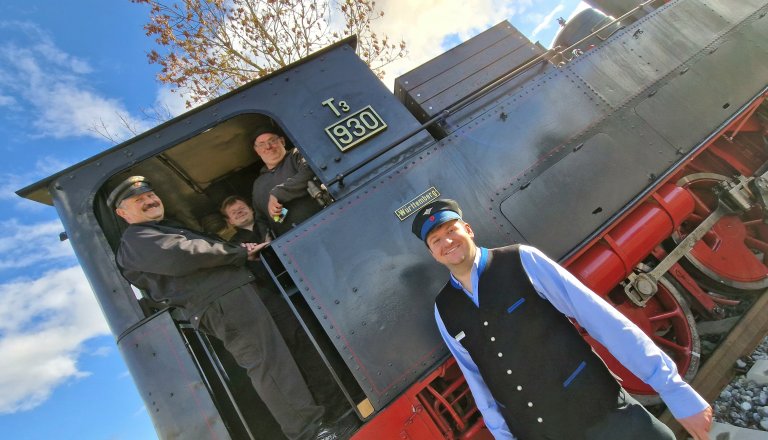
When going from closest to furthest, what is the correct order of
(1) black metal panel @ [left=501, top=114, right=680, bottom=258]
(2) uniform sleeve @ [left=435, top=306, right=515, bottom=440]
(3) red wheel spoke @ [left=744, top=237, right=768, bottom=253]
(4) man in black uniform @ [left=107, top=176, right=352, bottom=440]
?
1. (2) uniform sleeve @ [left=435, top=306, right=515, bottom=440]
2. (4) man in black uniform @ [left=107, top=176, right=352, bottom=440]
3. (1) black metal panel @ [left=501, top=114, right=680, bottom=258]
4. (3) red wheel spoke @ [left=744, top=237, right=768, bottom=253]

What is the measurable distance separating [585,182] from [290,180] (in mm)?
2068

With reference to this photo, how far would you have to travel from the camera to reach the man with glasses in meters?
2.85

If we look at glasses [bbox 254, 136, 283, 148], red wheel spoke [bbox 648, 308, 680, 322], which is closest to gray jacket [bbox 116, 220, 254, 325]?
glasses [bbox 254, 136, 283, 148]

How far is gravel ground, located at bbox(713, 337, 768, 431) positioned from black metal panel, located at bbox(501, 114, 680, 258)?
137 centimetres

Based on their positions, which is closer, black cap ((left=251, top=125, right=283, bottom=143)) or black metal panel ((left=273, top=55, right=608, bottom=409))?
black metal panel ((left=273, top=55, right=608, bottom=409))

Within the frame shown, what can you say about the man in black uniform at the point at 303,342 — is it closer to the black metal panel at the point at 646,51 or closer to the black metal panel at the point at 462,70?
the black metal panel at the point at 462,70

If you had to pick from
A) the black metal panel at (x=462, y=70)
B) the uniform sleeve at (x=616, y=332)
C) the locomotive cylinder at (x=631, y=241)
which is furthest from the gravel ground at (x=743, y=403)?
the black metal panel at (x=462, y=70)

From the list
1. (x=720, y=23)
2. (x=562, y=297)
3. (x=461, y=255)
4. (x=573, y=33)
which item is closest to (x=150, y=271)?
(x=461, y=255)

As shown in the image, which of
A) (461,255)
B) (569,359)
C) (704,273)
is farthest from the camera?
(704,273)

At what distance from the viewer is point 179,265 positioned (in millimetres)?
2361

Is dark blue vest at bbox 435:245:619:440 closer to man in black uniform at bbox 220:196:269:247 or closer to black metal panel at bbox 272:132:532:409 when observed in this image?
black metal panel at bbox 272:132:532:409

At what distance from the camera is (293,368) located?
2.43 metres

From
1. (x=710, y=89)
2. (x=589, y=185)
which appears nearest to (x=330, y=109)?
(x=589, y=185)

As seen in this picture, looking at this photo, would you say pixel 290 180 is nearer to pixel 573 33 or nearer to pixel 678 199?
pixel 678 199
